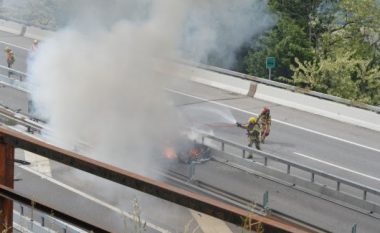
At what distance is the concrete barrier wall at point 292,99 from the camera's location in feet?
71.7

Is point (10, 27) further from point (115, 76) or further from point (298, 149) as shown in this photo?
point (298, 149)

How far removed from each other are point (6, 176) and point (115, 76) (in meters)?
12.4

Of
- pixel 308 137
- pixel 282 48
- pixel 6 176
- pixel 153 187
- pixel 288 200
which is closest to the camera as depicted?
pixel 153 187

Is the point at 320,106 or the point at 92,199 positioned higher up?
the point at 320,106

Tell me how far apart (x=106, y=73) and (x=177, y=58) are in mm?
2527

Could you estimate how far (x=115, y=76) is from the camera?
1562 cm

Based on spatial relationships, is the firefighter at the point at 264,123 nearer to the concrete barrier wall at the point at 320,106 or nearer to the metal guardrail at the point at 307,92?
the metal guardrail at the point at 307,92

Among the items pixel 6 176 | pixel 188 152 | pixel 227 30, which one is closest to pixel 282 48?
pixel 227 30

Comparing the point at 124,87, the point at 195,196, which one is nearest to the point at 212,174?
the point at 124,87

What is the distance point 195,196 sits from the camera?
7.93 ft

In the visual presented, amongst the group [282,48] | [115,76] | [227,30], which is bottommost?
[115,76]

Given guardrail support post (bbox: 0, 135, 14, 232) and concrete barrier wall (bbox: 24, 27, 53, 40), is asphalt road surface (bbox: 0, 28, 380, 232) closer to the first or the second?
concrete barrier wall (bbox: 24, 27, 53, 40)

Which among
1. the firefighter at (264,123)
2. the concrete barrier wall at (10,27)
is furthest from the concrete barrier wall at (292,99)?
the concrete barrier wall at (10,27)

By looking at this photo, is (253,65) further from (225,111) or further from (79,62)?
(79,62)
